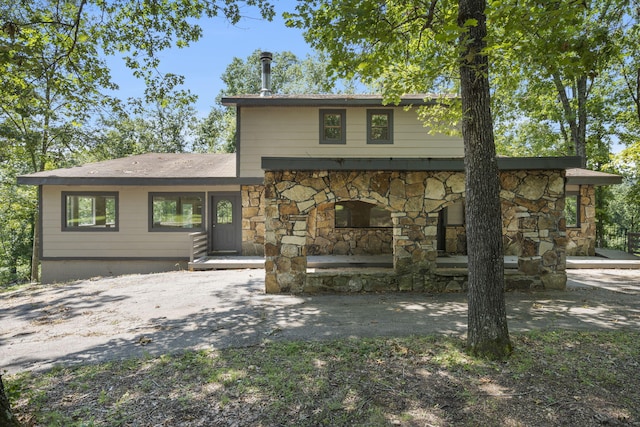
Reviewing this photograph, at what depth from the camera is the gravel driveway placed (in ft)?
15.7

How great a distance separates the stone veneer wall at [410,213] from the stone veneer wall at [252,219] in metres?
4.28

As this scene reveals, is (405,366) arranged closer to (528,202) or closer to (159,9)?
(528,202)

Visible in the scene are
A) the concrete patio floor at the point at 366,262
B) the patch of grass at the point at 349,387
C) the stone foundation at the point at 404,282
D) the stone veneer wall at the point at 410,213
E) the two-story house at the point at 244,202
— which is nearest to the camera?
the patch of grass at the point at 349,387

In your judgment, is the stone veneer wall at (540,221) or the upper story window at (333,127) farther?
the upper story window at (333,127)

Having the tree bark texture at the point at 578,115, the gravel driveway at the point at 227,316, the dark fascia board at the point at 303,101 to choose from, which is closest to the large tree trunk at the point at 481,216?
the gravel driveway at the point at 227,316

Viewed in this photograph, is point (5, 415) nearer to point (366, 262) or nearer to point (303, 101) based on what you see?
point (366, 262)

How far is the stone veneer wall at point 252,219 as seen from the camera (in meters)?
11.6

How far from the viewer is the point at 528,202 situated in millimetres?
7449

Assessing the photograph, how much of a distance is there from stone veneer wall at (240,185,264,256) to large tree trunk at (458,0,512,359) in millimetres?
8200

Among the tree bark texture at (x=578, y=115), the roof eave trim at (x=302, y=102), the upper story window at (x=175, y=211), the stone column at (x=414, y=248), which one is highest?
the tree bark texture at (x=578, y=115)

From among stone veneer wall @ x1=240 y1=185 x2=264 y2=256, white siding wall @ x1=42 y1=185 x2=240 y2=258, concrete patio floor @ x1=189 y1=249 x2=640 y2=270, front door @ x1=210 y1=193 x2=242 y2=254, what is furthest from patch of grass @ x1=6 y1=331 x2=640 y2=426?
white siding wall @ x1=42 y1=185 x2=240 y2=258

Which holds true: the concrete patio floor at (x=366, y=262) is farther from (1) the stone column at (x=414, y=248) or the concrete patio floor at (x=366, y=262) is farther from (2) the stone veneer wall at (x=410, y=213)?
(2) the stone veneer wall at (x=410, y=213)

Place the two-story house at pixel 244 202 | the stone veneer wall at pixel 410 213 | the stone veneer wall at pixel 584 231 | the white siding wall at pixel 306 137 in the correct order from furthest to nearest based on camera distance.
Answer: the stone veneer wall at pixel 584 231 < the white siding wall at pixel 306 137 < the two-story house at pixel 244 202 < the stone veneer wall at pixel 410 213

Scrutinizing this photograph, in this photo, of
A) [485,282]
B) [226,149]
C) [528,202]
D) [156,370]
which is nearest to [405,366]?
[485,282]
